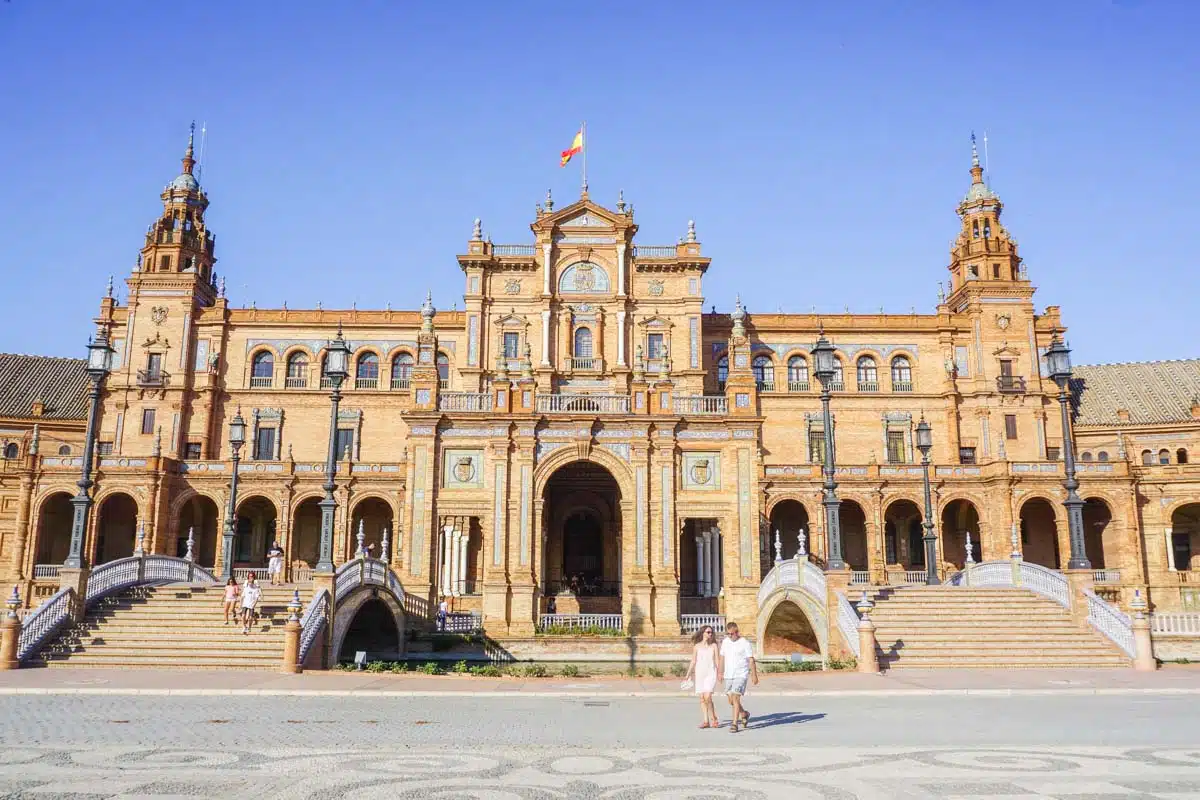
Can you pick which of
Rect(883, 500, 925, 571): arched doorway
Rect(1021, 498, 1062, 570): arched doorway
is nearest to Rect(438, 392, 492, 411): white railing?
Rect(883, 500, 925, 571): arched doorway

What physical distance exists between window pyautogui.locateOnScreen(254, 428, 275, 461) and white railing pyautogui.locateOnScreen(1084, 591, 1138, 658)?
1605 inches

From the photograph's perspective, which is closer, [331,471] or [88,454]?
[88,454]

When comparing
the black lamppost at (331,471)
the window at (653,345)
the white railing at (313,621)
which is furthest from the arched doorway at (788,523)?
the white railing at (313,621)

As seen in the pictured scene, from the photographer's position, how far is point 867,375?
53.4 meters

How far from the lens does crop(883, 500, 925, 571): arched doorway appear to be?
49.4 metres

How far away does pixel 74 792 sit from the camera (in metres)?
7.94

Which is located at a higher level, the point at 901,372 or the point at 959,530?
the point at 901,372

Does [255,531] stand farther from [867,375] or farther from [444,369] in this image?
[867,375]

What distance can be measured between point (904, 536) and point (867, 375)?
31.3ft

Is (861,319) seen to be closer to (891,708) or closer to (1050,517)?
(1050,517)

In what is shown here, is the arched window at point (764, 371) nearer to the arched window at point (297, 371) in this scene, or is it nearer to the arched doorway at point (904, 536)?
the arched doorway at point (904, 536)

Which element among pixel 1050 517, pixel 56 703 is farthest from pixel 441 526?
pixel 1050 517

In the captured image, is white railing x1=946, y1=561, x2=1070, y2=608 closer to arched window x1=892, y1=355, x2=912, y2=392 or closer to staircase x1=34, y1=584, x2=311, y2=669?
staircase x1=34, y1=584, x2=311, y2=669

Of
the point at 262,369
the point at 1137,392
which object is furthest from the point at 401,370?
the point at 1137,392
